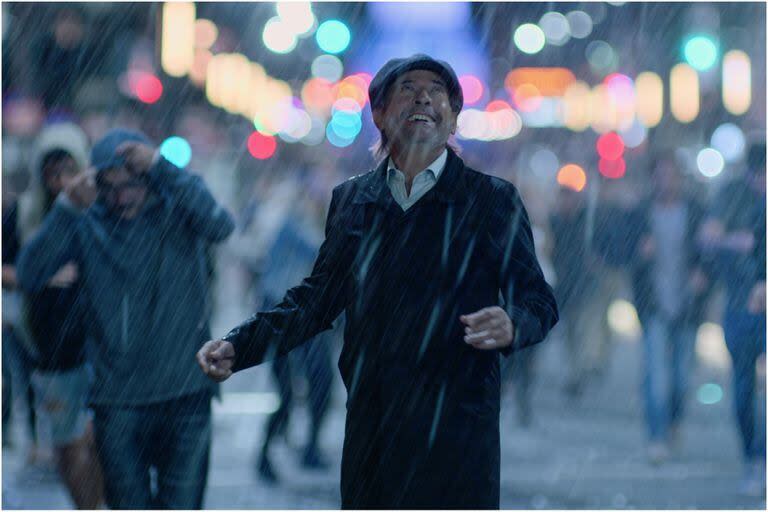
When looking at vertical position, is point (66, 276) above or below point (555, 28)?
below

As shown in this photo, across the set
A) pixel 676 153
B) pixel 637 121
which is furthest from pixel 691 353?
pixel 637 121

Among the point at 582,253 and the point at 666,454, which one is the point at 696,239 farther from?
the point at 582,253

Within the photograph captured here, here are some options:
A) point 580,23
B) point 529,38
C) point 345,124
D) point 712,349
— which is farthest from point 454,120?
point 345,124

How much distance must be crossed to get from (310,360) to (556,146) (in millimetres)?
48233

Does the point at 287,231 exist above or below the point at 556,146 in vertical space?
below

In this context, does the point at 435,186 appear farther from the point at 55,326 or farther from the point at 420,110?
the point at 55,326

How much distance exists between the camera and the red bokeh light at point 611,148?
153ft

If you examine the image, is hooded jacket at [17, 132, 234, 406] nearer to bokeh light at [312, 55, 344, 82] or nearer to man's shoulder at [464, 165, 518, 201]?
man's shoulder at [464, 165, 518, 201]

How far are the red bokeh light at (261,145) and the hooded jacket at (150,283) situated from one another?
166ft

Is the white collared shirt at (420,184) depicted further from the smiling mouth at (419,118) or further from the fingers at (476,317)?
the fingers at (476,317)

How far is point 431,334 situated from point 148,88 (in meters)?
19.0

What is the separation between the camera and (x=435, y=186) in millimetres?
4051

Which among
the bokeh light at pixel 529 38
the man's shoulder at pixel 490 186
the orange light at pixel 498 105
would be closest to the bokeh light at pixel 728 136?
the bokeh light at pixel 529 38

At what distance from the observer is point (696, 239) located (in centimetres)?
930
